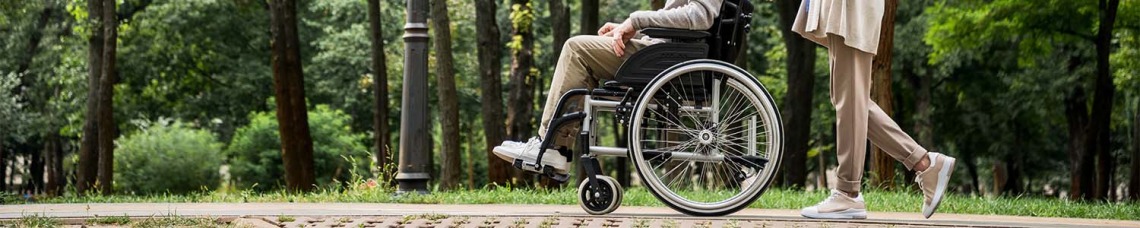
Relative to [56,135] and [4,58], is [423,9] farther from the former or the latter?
[56,135]

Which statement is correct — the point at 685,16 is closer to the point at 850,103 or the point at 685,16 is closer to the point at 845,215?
the point at 850,103

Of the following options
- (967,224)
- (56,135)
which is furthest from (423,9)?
(56,135)

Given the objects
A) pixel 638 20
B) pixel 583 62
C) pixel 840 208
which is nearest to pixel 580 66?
pixel 583 62

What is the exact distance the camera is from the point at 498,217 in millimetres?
7238

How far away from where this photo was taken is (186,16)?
36.4 meters

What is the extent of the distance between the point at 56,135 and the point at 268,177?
12.9 meters

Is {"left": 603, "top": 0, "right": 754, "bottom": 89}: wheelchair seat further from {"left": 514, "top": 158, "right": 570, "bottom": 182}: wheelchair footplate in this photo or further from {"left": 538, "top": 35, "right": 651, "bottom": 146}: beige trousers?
{"left": 514, "top": 158, "right": 570, "bottom": 182}: wheelchair footplate

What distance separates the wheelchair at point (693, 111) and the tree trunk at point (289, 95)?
43.2 ft

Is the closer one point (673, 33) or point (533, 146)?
point (673, 33)

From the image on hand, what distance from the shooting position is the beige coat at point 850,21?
6.82 m

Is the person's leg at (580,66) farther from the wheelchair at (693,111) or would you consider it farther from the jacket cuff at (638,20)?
the jacket cuff at (638,20)

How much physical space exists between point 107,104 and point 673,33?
64.8 feet

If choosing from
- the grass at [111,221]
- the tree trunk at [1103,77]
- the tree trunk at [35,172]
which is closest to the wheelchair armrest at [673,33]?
the grass at [111,221]

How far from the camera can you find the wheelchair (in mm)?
7031
